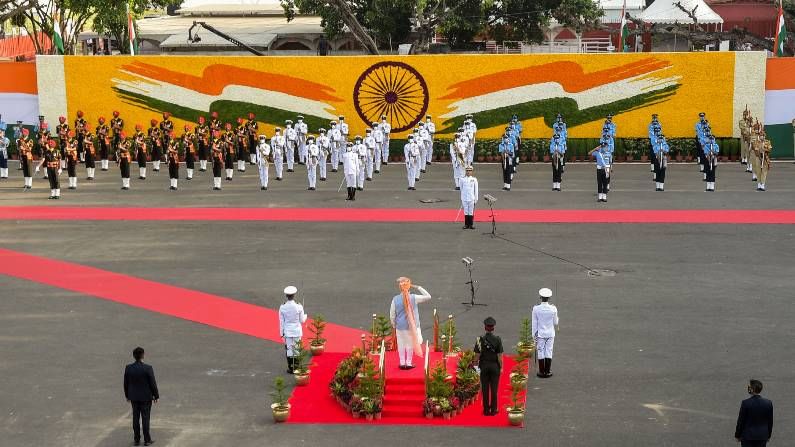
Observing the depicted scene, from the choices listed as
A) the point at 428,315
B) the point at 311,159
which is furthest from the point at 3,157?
the point at 428,315

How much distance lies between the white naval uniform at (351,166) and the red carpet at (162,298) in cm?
1018

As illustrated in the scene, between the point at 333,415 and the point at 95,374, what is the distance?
14.1ft

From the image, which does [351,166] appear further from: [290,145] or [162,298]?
→ [162,298]

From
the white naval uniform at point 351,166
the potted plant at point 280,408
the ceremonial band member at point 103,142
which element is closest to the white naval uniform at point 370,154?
the white naval uniform at point 351,166

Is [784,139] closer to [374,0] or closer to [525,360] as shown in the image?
[374,0]

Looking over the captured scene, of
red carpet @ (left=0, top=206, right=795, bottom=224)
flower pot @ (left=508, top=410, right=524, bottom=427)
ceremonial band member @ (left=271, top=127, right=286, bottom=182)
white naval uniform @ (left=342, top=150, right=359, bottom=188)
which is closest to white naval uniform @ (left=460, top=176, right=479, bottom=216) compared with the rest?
red carpet @ (left=0, top=206, right=795, bottom=224)

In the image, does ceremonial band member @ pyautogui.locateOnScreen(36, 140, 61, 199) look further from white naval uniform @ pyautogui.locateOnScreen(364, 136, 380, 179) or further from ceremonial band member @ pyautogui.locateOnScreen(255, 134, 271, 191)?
white naval uniform @ pyautogui.locateOnScreen(364, 136, 380, 179)

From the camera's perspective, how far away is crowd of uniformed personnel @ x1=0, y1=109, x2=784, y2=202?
35531 mm

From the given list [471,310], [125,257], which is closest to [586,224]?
[471,310]

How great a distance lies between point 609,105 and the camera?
146 feet

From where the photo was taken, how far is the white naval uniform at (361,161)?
35019mm

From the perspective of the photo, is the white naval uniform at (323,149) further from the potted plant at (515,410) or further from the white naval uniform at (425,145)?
the potted plant at (515,410)

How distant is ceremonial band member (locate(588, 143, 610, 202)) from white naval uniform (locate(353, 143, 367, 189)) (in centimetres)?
728

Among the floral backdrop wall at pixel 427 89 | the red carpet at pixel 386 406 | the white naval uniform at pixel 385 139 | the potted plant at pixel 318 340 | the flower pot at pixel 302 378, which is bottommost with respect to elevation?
the red carpet at pixel 386 406
